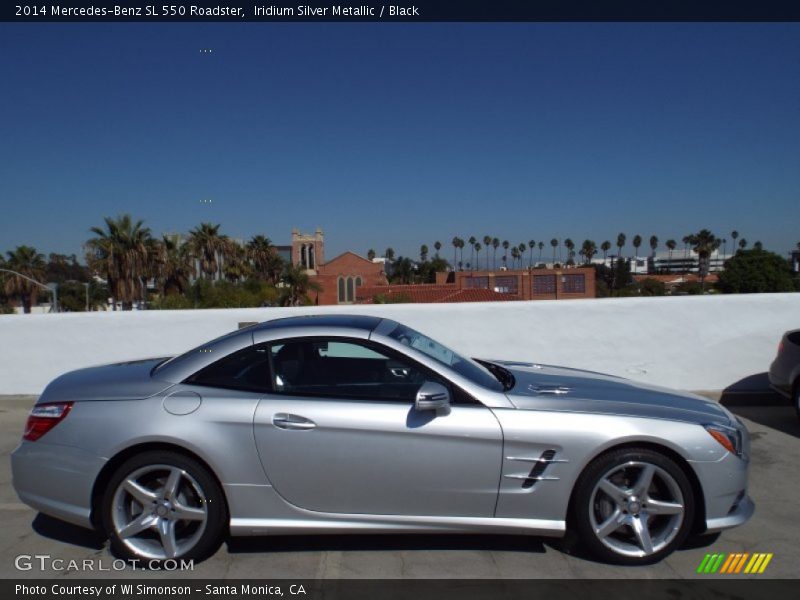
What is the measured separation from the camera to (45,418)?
141 inches

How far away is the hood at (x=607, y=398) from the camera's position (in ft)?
11.5

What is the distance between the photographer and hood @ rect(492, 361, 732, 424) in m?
3.50

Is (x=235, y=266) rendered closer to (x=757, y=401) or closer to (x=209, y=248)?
(x=209, y=248)

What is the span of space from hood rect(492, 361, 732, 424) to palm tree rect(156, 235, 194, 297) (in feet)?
143

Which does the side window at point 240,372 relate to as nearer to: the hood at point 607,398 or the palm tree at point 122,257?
the hood at point 607,398

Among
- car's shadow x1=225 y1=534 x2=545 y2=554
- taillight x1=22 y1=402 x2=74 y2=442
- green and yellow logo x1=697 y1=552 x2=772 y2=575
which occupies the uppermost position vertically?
taillight x1=22 y1=402 x2=74 y2=442

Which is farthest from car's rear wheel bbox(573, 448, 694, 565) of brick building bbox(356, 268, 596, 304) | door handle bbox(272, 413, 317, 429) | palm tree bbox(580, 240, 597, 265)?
palm tree bbox(580, 240, 597, 265)

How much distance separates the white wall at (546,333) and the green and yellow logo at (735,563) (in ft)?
13.8

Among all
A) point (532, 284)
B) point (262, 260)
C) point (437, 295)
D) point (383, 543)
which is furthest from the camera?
point (262, 260)

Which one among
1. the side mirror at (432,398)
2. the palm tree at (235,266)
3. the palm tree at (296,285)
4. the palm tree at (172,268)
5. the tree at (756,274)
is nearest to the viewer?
the side mirror at (432,398)

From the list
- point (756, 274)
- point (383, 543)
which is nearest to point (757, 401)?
point (383, 543)

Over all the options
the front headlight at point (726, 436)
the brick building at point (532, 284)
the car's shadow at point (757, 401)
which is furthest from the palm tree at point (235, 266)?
the front headlight at point (726, 436)

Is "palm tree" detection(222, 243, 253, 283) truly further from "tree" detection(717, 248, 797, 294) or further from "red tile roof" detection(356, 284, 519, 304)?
"tree" detection(717, 248, 797, 294)

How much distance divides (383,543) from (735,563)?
2060mm
